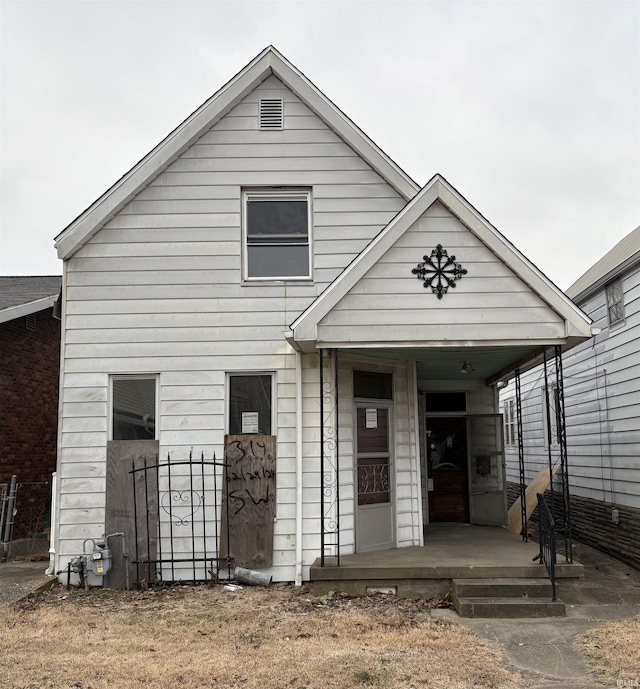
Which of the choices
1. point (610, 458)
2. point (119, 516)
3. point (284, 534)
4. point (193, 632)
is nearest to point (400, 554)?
point (284, 534)

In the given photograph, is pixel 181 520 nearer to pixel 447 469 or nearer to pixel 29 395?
pixel 447 469

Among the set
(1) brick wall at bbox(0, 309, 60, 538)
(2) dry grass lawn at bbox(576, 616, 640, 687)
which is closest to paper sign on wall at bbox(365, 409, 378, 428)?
(2) dry grass lawn at bbox(576, 616, 640, 687)

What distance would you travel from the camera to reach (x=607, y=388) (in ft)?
39.6

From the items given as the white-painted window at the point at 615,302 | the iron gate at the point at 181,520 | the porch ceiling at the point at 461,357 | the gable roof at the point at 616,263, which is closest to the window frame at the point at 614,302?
the white-painted window at the point at 615,302

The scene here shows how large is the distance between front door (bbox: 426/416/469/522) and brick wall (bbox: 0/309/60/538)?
721 centimetres

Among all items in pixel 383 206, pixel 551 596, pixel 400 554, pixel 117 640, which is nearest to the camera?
pixel 117 640

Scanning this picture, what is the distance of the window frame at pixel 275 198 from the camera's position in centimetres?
1009

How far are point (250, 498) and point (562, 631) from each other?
4267mm

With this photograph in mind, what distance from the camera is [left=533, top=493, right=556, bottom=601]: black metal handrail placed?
25.6 ft

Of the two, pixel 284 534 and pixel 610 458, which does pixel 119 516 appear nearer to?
pixel 284 534

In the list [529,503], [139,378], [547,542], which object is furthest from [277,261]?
[529,503]

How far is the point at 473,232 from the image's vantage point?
869 centimetres

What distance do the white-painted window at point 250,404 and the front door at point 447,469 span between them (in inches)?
177

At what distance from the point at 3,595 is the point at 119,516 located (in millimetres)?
1678
